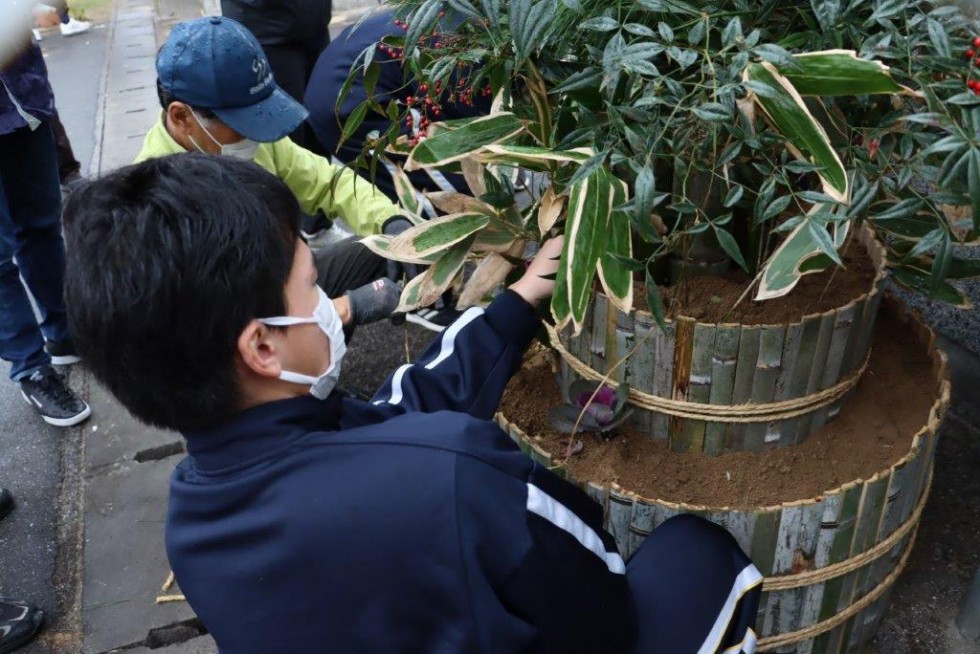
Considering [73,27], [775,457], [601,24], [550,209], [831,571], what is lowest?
[73,27]

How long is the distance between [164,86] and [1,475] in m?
1.49

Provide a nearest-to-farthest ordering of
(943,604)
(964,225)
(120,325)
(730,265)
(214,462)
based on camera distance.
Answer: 1. (120,325)
2. (214,462)
3. (964,225)
4. (730,265)
5. (943,604)

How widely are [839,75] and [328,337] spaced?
83 cm

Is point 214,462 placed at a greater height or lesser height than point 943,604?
greater

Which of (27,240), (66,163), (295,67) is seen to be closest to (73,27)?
(66,163)

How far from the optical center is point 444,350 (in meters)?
1.65

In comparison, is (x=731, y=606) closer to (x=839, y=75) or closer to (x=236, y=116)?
(x=839, y=75)

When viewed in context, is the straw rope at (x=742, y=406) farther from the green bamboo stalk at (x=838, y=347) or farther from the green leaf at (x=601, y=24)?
the green leaf at (x=601, y=24)

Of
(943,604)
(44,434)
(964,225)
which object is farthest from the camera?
(44,434)

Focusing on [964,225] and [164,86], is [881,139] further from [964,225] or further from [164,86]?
[164,86]

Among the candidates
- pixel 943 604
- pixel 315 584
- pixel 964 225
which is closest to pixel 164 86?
pixel 315 584

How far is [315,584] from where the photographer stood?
3.91 ft

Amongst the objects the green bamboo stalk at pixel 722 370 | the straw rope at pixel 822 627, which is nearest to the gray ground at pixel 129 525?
the straw rope at pixel 822 627

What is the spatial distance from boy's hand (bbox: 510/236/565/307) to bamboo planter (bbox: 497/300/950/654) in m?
0.33
